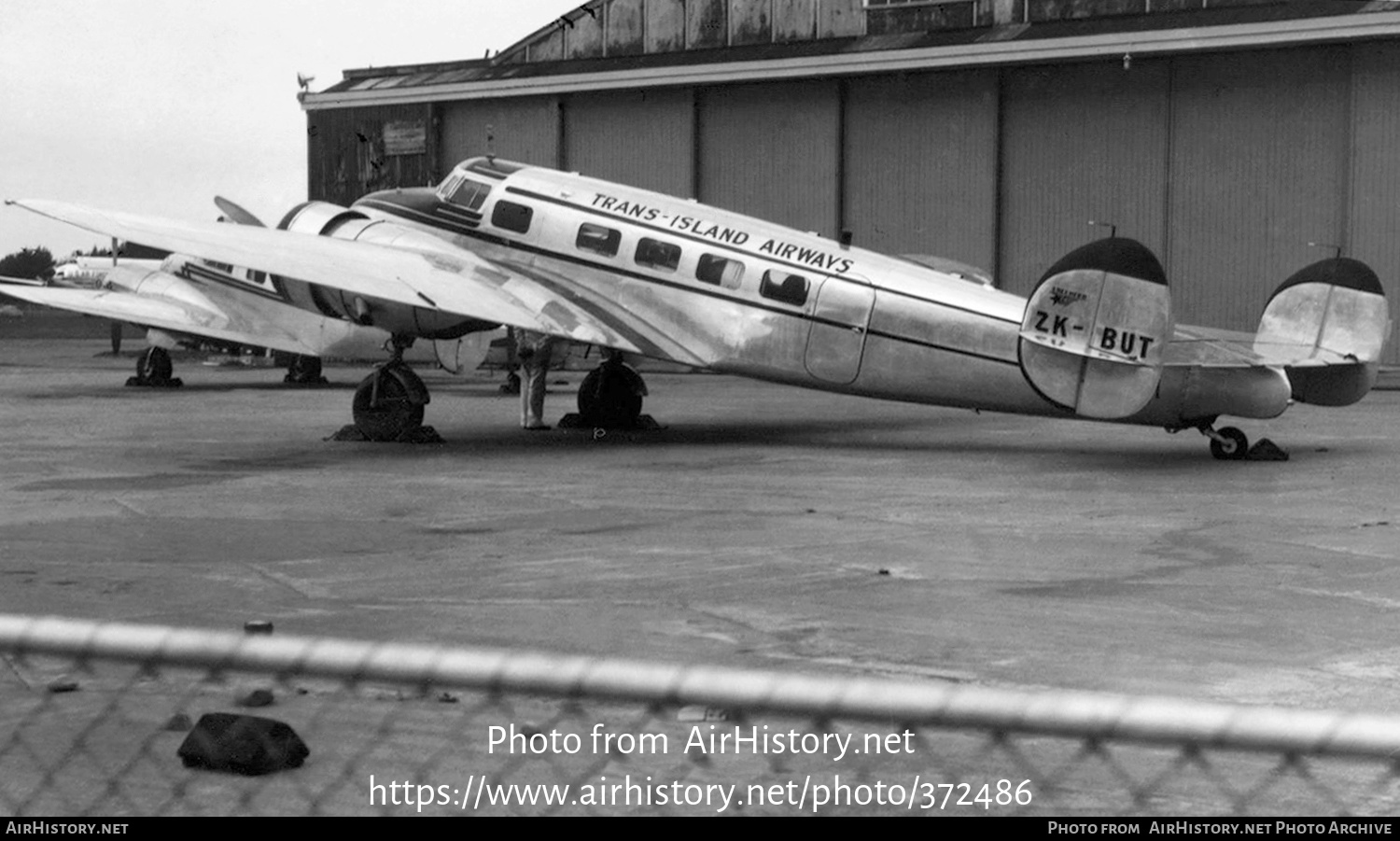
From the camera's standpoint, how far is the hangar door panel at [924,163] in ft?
140

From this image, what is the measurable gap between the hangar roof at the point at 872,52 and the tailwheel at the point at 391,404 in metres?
23.9

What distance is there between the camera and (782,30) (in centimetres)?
4675

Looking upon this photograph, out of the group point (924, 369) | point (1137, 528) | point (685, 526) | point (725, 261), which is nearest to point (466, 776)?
point (685, 526)

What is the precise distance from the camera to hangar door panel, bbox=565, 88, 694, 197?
4734 centimetres

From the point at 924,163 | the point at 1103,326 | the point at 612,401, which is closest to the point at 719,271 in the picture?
the point at 612,401

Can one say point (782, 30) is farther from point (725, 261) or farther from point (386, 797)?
point (386, 797)

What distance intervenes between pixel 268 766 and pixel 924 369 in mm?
Answer: 13136

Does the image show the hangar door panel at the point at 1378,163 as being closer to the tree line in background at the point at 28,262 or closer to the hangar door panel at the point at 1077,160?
the hangar door panel at the point at 1077,160

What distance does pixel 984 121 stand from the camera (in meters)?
42.5

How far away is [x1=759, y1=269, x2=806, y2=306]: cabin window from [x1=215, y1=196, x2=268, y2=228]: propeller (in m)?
11.3

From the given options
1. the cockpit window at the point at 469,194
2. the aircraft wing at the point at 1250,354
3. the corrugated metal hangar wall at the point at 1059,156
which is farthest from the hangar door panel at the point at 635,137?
the aircraft wing at the point at 1250,354

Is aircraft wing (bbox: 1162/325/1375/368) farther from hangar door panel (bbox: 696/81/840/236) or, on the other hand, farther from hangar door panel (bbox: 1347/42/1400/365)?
hangar door panel (bbox: 696/81/840/236)

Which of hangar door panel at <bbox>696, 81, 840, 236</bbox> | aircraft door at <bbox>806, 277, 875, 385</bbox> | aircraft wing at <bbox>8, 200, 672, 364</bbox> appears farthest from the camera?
hangar door panel at <bbox>696, 81, 840, 236</bbox>

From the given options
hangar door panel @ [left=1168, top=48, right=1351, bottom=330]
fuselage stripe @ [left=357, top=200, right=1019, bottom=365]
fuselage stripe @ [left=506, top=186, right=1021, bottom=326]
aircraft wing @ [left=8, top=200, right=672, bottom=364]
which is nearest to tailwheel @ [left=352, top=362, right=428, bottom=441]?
aircraft wing @ [left=8, top=200, right=672, bottom=364]
